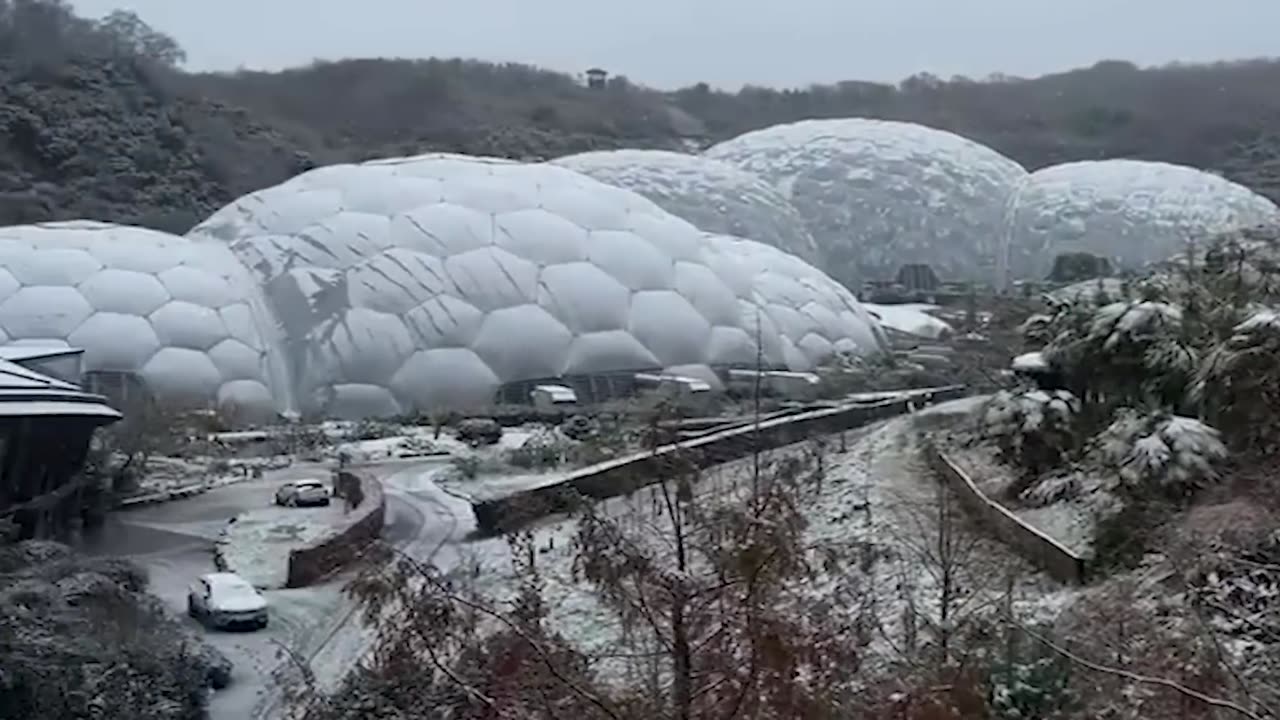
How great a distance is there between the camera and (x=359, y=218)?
22.5 metres

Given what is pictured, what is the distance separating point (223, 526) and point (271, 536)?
2.65 ft

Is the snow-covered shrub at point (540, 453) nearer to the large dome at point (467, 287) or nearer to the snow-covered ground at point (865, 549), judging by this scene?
the snow-covered ground at point (865, 549)

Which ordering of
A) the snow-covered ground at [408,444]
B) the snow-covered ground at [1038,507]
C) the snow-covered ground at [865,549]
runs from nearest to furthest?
the snow-covered ground at [865,549] → the snow-covered ground at [1038,507] → the snow-covered ground at [408,444]

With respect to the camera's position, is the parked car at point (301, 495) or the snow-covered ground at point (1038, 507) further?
the parked car at point (301, 495)

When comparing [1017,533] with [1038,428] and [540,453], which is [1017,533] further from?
[540,453]

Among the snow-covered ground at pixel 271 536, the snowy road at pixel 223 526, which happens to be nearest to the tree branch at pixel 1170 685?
the snowy road at pixel 223 526

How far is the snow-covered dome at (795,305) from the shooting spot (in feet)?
76.5

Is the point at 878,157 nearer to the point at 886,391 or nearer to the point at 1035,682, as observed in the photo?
the point at 886,391

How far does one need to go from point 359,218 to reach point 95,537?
34.7 feet

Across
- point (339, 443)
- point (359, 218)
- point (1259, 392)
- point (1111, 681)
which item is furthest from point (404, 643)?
point (359, 218)

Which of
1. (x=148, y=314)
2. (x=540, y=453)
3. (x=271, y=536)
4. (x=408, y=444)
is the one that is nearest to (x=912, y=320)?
(x=408, y=444)

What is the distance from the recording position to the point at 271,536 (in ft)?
41.4

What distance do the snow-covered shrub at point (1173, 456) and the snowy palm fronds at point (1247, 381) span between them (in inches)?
6.2

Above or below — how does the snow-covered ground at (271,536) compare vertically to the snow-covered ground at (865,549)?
below
